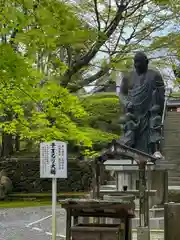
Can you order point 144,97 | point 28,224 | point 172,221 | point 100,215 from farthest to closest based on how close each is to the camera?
1. point 144,97
2. point 28,224
3. point 172,221
4. point 100,215

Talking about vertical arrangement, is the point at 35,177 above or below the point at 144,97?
below

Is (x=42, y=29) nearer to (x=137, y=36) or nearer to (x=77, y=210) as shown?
(x=77, y=210)

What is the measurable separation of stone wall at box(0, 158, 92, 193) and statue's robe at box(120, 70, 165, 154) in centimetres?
750

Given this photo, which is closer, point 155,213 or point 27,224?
point 155,213

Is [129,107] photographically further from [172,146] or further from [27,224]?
[172,146]

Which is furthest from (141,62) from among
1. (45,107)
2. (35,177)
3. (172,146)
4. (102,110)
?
(35,177)

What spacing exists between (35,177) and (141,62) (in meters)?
9.43

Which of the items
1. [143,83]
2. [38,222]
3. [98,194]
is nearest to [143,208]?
[98,194]

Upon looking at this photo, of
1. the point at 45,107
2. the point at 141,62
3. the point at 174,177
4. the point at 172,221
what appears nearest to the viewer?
the point at 172,221

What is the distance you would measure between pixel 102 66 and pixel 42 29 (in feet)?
30.0

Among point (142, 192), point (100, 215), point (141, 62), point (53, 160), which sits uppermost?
point (141, 62)

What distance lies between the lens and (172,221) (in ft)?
21.3

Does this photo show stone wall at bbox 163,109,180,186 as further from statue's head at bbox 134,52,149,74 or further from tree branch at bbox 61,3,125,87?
tree branch at bbox 61,3,125,87

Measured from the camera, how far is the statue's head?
1246cm
